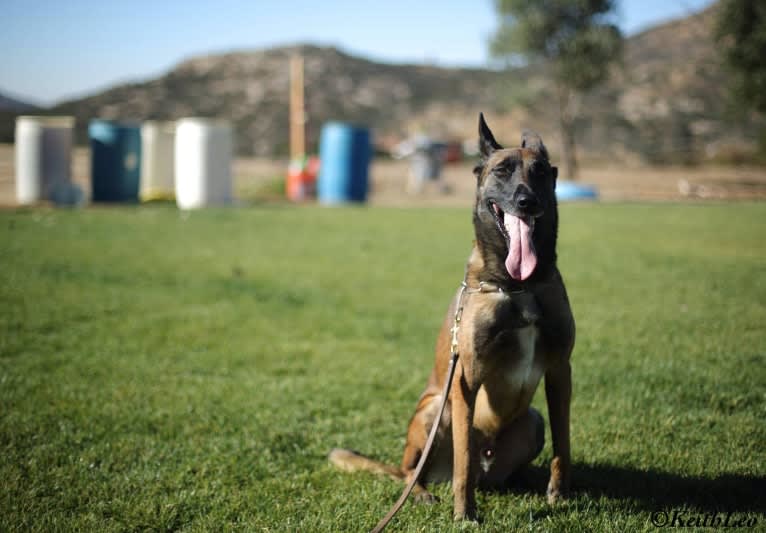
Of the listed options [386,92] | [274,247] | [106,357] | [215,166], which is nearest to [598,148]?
[386,92]

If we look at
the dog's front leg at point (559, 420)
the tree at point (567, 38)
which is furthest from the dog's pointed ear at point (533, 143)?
the tree at point (567, 38)

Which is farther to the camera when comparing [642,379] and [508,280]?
[642,379]

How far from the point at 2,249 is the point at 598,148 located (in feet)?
119

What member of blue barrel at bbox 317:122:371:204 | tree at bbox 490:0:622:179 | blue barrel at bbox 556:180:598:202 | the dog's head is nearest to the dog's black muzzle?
the dog's head

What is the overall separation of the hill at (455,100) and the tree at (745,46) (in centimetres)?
169

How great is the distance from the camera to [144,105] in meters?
49.4

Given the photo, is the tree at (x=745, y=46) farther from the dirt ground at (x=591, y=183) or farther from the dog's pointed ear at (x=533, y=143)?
the dog's pointed ear at (x=533, y=143)

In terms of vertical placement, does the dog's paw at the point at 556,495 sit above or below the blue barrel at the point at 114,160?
below

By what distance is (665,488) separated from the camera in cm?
323

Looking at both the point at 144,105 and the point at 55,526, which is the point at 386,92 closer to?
the point at 144,105

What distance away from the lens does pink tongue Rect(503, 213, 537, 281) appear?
2748 mm

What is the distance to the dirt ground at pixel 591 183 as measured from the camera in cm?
2265

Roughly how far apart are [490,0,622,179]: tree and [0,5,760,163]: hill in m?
1.80

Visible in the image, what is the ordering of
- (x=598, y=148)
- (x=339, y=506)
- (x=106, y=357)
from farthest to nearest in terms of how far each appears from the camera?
(x=598, y=148) → (x=106, y=357) → (x=339, y=506)
